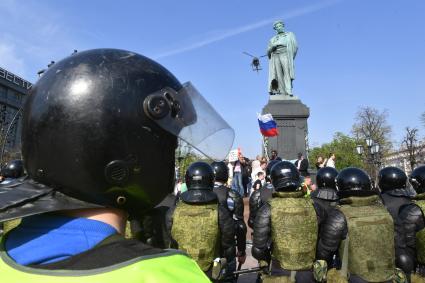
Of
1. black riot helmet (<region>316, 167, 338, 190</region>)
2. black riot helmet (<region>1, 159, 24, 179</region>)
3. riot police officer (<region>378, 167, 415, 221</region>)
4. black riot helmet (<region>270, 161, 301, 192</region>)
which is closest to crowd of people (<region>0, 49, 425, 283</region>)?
black riot helmet (<region>270, 161, 301, 192</region>)

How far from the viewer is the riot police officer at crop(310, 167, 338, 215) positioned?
644 cm

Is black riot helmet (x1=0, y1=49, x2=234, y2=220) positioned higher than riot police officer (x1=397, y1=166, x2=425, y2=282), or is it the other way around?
black riot helmet (x1=0, y1=49, x2=234, y2=220)

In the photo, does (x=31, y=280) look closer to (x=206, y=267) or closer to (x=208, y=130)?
(x=208, y=130)

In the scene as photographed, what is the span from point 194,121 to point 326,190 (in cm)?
528

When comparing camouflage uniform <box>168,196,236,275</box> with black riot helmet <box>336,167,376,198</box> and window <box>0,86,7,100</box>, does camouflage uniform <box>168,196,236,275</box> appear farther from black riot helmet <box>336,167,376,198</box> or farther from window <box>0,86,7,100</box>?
window <box>0,86,7,100</box>

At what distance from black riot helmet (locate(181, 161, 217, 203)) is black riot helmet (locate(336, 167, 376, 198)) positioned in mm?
1548

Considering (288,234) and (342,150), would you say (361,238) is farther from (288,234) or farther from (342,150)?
(342,150)

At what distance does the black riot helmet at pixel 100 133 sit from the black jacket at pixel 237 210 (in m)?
4.36

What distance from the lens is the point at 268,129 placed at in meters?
14.1

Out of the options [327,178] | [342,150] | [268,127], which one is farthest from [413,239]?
[342,150]

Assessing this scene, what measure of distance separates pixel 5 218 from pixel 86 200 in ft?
0.83

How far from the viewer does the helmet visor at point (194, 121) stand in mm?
1564

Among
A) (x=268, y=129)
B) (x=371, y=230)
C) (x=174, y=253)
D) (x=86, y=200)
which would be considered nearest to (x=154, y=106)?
(x=86, y=200)

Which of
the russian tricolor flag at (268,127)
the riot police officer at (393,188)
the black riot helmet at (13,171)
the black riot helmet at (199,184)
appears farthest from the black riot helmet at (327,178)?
the russian tricolor flag at (268,127)
